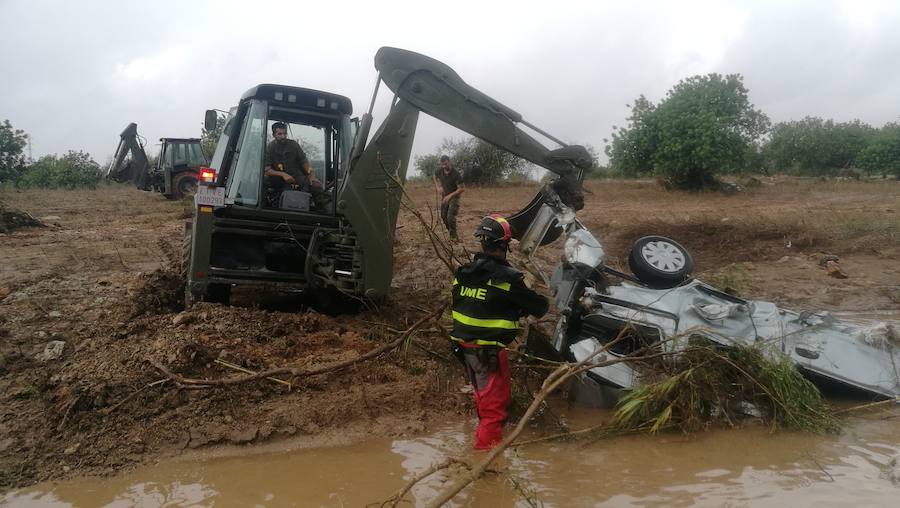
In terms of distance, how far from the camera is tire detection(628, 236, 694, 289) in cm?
530

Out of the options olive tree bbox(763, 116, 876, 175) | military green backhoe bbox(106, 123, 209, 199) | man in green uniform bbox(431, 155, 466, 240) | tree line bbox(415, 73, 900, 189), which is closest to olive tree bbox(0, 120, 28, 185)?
military green backhoe bbox(106, 123, 209, 199)

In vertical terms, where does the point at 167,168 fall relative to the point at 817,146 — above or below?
below

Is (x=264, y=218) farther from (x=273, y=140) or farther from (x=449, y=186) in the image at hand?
(x=449, y=186)

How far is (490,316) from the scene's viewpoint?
4.06 metres

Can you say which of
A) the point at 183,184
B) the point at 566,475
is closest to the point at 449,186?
the point at 566,475

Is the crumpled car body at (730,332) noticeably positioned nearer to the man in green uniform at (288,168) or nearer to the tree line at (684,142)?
the man in green uniform at (288,168)

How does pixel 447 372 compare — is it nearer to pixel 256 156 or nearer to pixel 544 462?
pixel 544 462

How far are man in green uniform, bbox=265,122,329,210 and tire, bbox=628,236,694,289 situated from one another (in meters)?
3.13

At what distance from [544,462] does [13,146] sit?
3383 cm

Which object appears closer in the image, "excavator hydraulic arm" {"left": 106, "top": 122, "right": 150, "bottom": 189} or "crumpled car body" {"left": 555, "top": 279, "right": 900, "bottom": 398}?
"crumpled car body" {"left": 555, "top": 279, "right": 900, "bottom": 398}

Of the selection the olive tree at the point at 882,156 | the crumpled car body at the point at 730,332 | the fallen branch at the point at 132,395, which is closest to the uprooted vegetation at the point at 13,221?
the fallen branch at the point at 132,395

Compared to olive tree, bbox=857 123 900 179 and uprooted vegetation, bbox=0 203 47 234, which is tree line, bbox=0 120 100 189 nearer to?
uprooted vegetation, bbox=0 203 47 234

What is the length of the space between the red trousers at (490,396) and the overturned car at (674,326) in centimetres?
73

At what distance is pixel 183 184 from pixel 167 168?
72 cm
